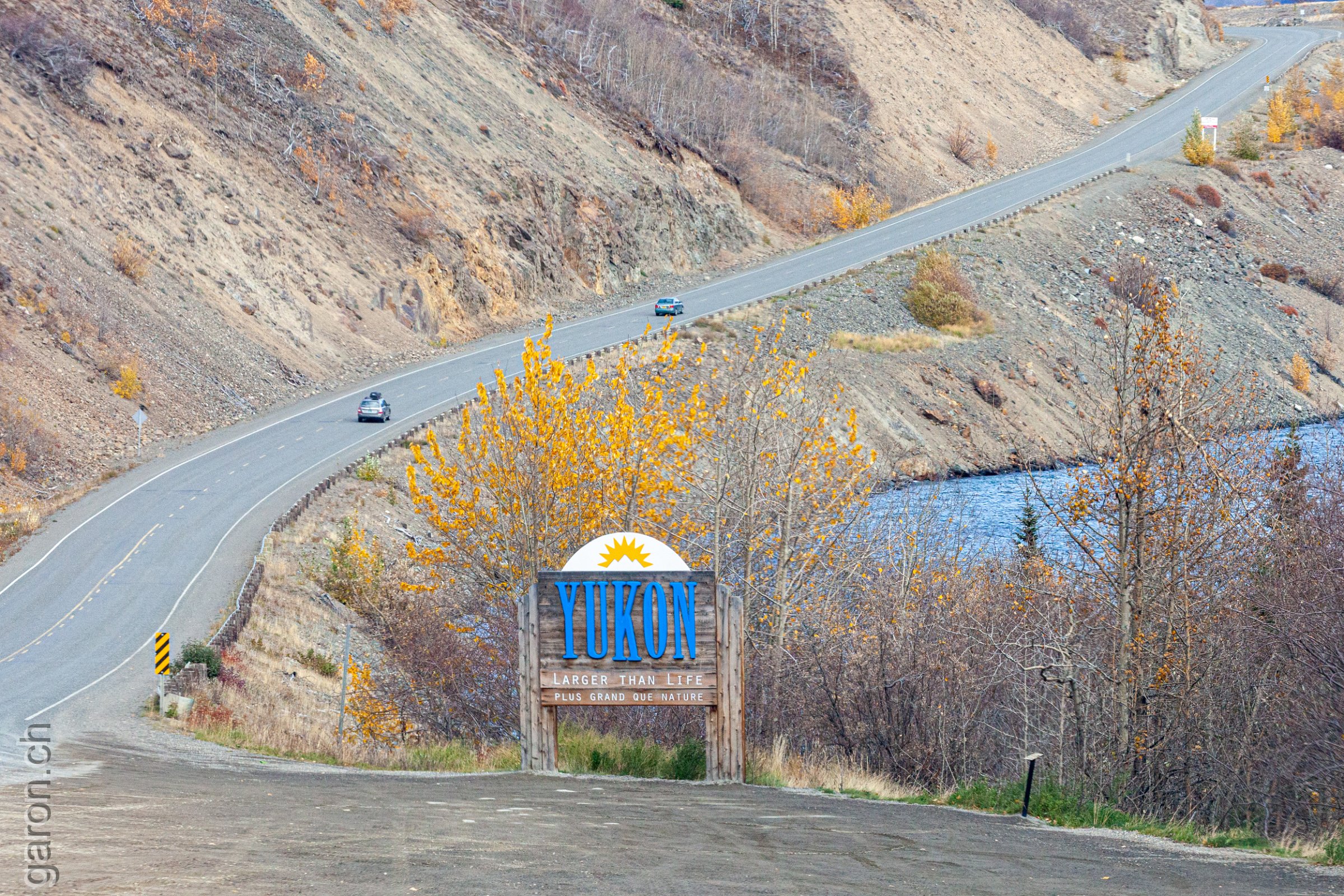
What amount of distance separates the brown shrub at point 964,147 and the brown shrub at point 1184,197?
611 inches

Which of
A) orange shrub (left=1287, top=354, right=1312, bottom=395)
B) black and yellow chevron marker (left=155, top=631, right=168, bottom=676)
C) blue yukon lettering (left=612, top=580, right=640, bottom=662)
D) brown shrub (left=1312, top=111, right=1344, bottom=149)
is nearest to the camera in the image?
blue yukon lettering (left=612, top=580, right=640, bottom=662)

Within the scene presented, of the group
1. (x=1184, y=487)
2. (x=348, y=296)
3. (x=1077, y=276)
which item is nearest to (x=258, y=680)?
(x=1184, y=487)

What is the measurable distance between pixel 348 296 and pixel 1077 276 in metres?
43.2

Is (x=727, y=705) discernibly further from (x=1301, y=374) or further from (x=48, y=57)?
(x=1301, y=374)

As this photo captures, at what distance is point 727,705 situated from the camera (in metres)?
15.5

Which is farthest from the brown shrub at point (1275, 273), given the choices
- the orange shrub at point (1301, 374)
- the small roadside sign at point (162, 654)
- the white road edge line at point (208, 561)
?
the small roadside sign at point (162, 654)

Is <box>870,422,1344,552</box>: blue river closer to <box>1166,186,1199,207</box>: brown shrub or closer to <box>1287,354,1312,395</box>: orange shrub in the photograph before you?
<box>1287,354,1312,395</box>: orange shrub

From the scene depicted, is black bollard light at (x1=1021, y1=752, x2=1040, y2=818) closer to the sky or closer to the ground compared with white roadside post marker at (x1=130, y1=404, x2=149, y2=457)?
closer to the ground

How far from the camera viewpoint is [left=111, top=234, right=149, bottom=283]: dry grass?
52781 mm

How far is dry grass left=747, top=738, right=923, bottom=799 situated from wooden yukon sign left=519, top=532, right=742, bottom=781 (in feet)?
1.92

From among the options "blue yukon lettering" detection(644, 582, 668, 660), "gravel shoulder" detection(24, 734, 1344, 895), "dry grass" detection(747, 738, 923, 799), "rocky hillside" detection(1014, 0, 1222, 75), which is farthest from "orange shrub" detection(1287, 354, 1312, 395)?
"gravel shoulder" detection(24, 734, 1344, 895)

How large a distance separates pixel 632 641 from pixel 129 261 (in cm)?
4392

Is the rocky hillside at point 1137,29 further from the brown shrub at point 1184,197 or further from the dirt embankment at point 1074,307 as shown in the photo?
the brown shrub at point 1184,197

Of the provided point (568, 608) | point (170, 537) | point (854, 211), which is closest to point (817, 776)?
point (568, 608)
